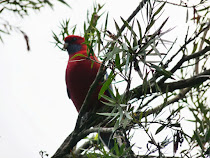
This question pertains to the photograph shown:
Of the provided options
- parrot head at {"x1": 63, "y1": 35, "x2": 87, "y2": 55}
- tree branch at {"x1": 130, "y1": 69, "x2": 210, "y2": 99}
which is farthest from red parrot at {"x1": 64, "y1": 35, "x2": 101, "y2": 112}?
tree branch at {"x1": 130, "y1": 69, "x2": 210, "y2": 99}

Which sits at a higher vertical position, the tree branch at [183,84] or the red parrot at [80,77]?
the tree branch at [183,84]

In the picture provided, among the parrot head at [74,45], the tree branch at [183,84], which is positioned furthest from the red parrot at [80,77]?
the tree branch at [183,84]

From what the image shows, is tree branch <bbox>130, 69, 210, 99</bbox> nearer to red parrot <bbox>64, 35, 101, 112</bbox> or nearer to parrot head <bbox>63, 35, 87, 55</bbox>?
red parrot <bbox>64, 35, 101, 112</bbox>

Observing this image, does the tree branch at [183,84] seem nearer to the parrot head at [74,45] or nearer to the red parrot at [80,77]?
the red parrot at [80,77]

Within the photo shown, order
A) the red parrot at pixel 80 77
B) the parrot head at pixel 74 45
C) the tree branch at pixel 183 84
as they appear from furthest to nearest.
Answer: the parrot head at pixel 74 45
the red parrot at pixel 80 77
the tree branch at pixel 183 84

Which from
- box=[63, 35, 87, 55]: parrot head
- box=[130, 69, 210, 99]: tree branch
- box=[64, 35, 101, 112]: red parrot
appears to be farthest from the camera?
box=[63, 35, 87, 55]: parrot head

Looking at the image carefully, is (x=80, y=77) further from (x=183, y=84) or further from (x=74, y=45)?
(x=183, y=84)

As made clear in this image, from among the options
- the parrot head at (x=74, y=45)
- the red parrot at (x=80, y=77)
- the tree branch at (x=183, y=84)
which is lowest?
the red parrot at (x=80, y=77)

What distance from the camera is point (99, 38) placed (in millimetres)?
819

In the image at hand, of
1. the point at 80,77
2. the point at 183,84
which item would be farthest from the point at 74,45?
the point at 183,84

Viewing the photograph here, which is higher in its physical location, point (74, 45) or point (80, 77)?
point (74, 45)

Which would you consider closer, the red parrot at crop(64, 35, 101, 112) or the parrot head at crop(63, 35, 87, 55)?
the red parrot at crop(64, 35, 101, 112)

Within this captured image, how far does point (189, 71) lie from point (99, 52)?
25.3 inches

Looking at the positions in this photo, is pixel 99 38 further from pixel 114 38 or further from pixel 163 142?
pixel 163 142
